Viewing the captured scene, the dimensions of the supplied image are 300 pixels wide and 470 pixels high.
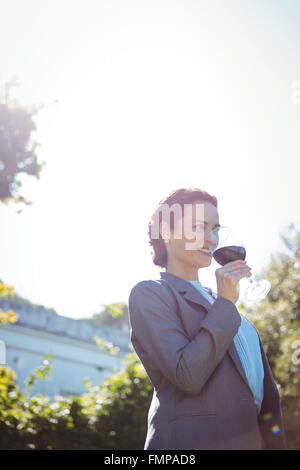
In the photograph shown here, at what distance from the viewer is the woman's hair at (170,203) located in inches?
88.8


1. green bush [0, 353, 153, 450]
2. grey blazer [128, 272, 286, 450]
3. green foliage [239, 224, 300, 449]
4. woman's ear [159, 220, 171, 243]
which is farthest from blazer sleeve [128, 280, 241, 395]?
green foliage [239, 224, 300, 449]

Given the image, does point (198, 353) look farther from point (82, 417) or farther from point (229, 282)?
point (82, 417)

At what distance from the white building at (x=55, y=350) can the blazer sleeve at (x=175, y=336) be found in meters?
21.8

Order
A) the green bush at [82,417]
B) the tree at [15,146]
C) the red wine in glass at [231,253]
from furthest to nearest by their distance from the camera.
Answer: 1. the tree at [15,146]
2. the green bush at [82,417]
3. the red wine in glass at [231,253]

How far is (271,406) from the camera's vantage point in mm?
1876

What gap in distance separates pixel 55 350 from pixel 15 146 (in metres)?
18.0

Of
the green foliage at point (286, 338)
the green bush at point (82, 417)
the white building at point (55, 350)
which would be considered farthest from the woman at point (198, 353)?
the white building at point (55, 350)

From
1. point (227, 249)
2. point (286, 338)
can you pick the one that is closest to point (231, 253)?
point (227, 249)

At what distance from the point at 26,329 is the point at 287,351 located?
1850cm

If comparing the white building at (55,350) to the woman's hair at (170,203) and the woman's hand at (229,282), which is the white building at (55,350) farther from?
the woman's hand at (229,282)

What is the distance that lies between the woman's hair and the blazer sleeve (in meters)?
0.42
